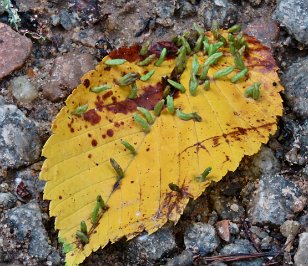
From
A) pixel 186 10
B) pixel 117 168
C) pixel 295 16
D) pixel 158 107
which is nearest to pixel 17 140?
pixel 117 168

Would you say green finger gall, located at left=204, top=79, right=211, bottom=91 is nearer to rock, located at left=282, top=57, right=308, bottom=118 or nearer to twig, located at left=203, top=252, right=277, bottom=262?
rock, located at left=282, top=57, right=308, bottom=118

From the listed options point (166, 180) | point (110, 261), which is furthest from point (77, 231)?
point (166, 180)

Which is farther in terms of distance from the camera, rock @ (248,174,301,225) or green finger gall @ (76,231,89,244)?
rock @ (248,174,301,225)

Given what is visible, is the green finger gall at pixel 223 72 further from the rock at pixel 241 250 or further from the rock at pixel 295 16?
the rock at pixel 241 250

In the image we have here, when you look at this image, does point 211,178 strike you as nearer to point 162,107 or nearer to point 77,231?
point 162,107

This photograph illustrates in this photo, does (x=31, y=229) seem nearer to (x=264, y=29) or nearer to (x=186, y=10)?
(x=186, y=10)

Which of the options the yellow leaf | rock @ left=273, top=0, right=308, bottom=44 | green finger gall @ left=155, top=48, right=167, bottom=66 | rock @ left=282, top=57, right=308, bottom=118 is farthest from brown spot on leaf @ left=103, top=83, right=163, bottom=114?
rock @ left=273, top=0, right=308, bottom=44

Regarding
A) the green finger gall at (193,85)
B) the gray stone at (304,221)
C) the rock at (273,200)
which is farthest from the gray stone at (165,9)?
the gray stone at (304,221)
